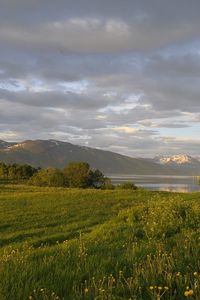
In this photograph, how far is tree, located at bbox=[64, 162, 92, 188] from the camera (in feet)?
310

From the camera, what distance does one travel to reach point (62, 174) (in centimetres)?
9675

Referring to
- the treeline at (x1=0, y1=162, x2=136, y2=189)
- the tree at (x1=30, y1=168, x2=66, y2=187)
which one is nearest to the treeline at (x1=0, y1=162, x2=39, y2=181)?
the treeline at (x1=0, y1=162, x2=136, y2=189)

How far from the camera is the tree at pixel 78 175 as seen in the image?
310 ft

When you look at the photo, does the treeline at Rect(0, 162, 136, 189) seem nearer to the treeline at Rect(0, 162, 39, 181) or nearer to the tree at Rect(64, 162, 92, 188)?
the tree at Rect(64, 162, 92, 188)

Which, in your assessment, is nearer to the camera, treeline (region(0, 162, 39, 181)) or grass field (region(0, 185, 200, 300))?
grass field (region(0, 185, 200, 300))

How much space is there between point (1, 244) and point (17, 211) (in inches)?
433

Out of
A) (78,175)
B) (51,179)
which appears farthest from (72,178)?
(51,179)

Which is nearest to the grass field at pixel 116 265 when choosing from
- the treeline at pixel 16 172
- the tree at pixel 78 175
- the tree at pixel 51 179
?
the tree at pixel 78 175

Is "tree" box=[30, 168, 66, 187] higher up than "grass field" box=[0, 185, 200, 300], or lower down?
higher up

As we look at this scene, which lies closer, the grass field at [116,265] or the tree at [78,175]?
the grass field at [116,265]

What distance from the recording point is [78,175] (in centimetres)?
9588

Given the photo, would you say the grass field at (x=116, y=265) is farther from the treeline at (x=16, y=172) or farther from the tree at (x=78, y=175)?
the treeline at (x=16, y=172)

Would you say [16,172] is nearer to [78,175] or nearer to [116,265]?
[78,175]

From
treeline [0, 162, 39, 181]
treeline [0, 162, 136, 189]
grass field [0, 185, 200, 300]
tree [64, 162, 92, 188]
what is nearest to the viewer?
grass field [0, 185, 200, 300]
